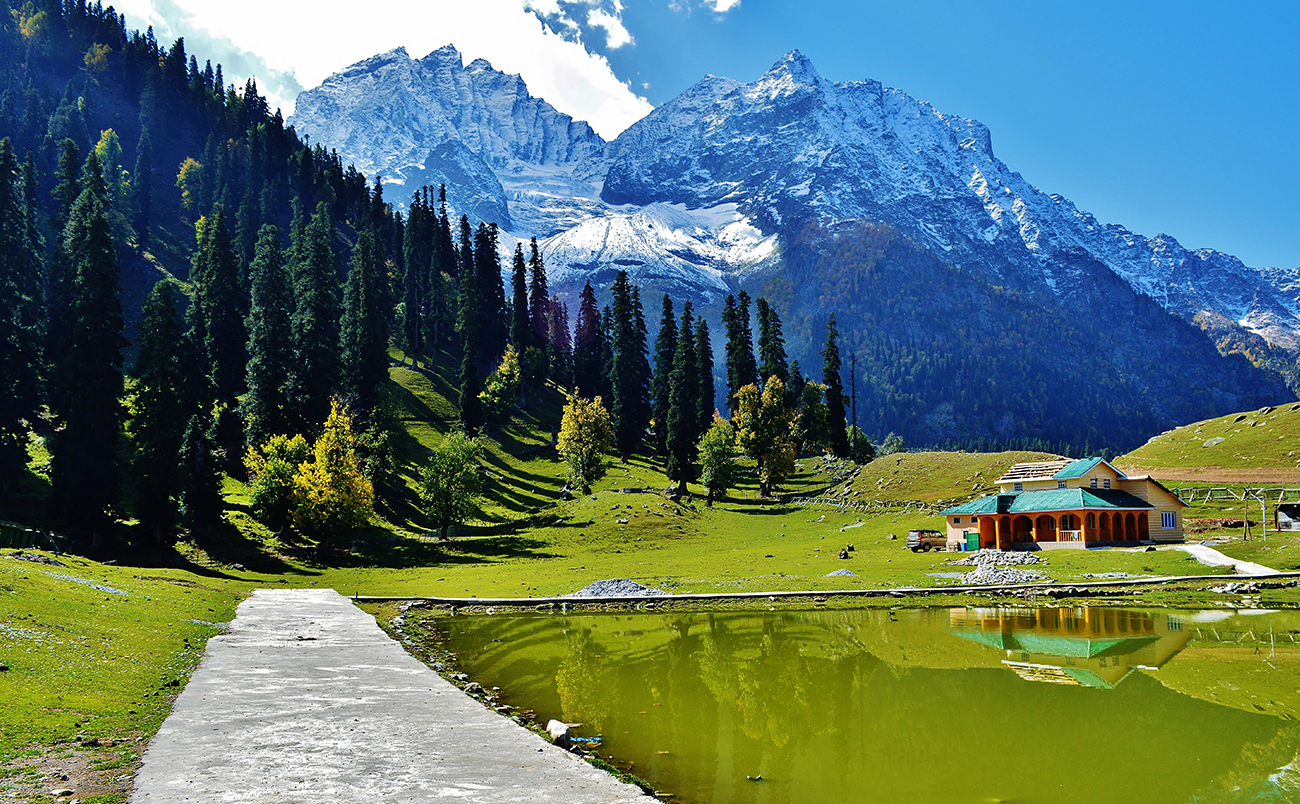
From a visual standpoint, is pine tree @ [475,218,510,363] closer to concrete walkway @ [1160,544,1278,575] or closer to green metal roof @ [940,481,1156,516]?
green metal roof @ [940,481,1156,516]

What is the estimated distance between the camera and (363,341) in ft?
305

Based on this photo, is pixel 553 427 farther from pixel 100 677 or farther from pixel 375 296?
pixel 100 677

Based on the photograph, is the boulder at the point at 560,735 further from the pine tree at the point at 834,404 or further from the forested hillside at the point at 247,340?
the pine tree at the point at 834,404

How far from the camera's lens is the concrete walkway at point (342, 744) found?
12.3 m

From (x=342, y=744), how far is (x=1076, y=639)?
27.1 meters

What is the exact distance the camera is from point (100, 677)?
18688 mm

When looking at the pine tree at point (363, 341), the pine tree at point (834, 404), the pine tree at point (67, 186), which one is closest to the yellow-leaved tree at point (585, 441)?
the pine tree at point (363, 341)

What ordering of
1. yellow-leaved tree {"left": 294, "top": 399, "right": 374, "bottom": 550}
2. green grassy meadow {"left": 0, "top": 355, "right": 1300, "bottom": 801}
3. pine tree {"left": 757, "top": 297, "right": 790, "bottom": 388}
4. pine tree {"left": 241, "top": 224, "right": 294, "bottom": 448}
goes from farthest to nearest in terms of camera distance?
pine tree {"left": 757, "top": 297, "right": 790, "bottom": 388} < pine tree {"left": 241, "top": 224, "right": 294, "bottom": 448} < yellow-leaved tree {"left": 294, "top": 399, "right": 374, "bottom": 550} < green grassy meadow {"left": 0, "top": 355, "right": 1300, "bottom": 801}

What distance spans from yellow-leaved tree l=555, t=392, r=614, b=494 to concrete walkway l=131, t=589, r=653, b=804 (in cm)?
6728

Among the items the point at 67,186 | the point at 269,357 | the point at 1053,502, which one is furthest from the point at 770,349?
the point at 67,186

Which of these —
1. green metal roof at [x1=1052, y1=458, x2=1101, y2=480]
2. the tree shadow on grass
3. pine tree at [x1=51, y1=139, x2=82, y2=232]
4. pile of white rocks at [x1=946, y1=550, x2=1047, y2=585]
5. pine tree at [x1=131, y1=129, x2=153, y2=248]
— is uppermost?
pine tree at [x1=131, y1=129, x2=153, y2=248]

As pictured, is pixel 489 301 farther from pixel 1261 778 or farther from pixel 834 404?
pixel 1261 778

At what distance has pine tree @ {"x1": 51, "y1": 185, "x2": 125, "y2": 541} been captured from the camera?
2016 inches

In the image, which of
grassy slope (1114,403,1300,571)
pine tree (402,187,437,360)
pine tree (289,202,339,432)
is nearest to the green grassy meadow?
grassy slope (1114,403,1300,571)
